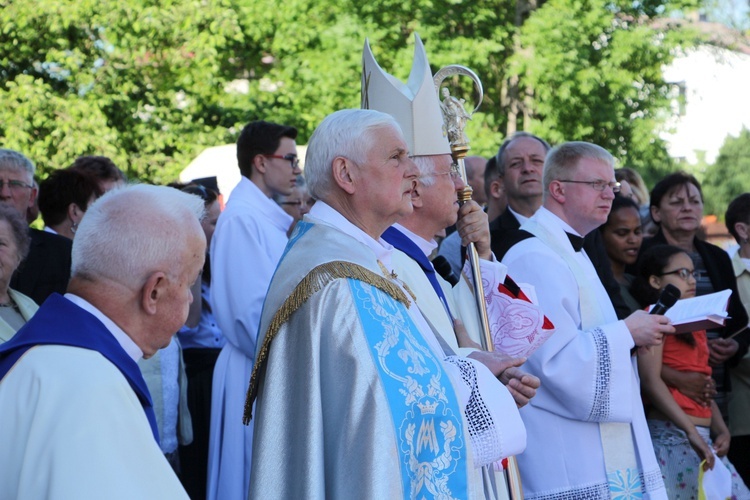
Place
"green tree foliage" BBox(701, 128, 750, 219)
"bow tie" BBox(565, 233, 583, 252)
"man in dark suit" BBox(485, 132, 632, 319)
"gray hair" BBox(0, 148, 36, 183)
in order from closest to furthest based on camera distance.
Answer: "bow tie" BBox(565, 233, 583, 252) < "gray hair" BBox(0, 148, 36, 183) < "man in dark suit" BBox(485, 132, 632, 319) < "green tree foliage" BBox(701, 128, 750, 219)

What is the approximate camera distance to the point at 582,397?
4.81m

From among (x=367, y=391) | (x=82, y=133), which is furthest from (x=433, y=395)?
(x=82, y=133)

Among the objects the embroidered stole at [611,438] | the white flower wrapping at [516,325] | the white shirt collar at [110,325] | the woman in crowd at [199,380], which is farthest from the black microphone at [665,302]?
the white shirt collar at [110,325]

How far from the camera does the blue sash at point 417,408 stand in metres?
3.21

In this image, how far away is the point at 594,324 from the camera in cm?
510

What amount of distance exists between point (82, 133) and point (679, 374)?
33.7ft

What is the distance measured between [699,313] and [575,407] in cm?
78

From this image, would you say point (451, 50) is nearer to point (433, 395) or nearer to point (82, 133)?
point (82, 133)

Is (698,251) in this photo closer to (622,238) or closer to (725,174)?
(622,238)

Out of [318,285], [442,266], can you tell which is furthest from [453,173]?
[318,285]

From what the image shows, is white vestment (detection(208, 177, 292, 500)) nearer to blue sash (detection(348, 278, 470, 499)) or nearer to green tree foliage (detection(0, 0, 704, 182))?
blue sash (detection(348, 278, 470, 499))

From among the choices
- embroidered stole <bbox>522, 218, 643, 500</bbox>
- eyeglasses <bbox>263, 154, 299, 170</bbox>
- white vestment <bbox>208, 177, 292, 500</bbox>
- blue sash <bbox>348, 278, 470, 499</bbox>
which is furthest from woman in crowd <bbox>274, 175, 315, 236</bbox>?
blue sash <bbox>348, 278, 470, 499</bbox>

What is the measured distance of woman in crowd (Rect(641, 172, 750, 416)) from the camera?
262 inches

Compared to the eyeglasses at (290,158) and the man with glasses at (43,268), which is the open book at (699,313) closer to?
the eyeglasses at (290,158)
